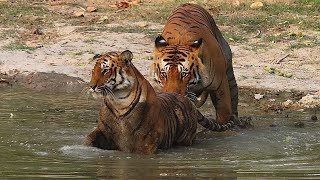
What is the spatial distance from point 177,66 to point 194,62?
0.76 feet

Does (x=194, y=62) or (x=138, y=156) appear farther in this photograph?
(x=194, y=62)

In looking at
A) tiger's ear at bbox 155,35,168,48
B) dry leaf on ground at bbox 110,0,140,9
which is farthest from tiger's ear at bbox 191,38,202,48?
dry leaf on ground at bbox 110,0,140,9

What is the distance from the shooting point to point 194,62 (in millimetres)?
9602

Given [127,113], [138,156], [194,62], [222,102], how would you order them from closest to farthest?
[138,156] → [127,113] → [194,62] → [222,102]

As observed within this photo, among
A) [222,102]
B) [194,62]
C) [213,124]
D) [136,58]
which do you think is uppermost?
[194,62]

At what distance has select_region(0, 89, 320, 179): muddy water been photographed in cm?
741

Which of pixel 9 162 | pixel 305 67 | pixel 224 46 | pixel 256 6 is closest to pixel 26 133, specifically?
pixel 9 162

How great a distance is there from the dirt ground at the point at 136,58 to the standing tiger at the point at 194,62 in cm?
207

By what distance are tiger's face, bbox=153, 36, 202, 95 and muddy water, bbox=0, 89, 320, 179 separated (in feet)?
1.93

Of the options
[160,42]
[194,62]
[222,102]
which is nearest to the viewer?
[194,62]

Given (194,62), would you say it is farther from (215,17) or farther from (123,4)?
(123,4)

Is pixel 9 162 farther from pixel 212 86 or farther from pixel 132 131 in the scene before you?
pixel 212 86

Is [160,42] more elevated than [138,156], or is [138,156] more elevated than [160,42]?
[160,42]

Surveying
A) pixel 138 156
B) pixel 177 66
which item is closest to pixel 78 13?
pixel 177 66
